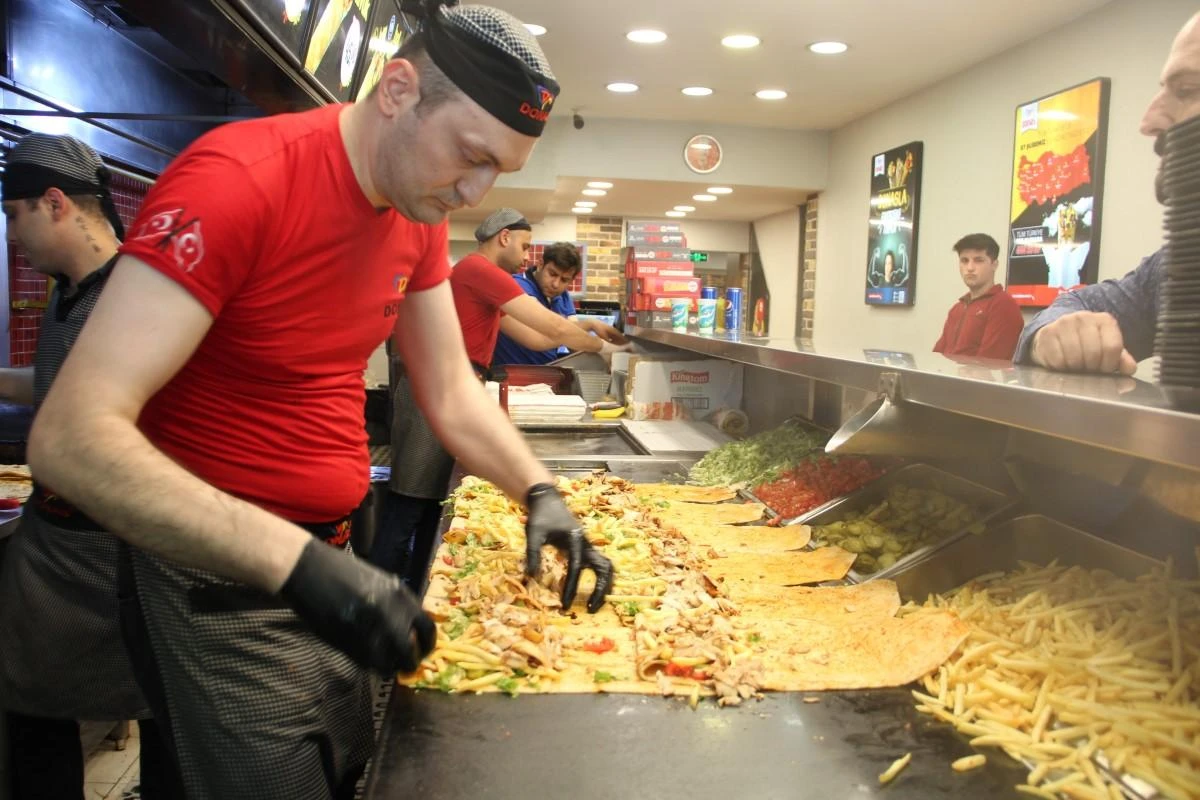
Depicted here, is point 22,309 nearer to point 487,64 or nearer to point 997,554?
point 487,64

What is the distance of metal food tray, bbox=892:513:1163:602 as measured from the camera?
7.15ft

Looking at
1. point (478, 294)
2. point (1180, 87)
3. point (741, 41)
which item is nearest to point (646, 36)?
point (741, 41)

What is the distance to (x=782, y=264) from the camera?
1143 centimetres

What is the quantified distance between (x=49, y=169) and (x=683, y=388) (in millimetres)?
3366

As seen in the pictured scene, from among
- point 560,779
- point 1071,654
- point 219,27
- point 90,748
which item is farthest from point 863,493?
point 90,748

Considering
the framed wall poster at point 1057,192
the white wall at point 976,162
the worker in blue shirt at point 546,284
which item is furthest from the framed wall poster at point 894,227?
the worker in blue shirt at point 546,284

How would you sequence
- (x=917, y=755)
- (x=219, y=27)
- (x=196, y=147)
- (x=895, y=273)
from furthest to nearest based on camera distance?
(x=895, y=273) → (x=219, y=27) → (x=917, y=755) → (x=196, y=147)

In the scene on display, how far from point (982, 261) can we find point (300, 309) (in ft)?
18.3

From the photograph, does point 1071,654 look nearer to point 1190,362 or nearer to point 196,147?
point 1190,362

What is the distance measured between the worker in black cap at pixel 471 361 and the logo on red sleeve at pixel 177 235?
2074 millimetres

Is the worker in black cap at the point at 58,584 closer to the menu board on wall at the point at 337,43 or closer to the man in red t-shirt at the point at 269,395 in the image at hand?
the man in red t-shirt at the point at 269,395

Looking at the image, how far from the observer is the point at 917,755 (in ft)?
4.66

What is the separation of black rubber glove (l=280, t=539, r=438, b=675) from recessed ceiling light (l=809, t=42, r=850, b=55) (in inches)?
230

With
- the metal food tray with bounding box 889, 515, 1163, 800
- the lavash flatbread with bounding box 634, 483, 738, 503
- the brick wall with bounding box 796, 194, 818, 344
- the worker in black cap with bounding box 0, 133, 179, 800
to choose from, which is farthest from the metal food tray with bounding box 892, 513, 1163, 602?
the brick wall with bounding box 796, 194, 818, 344
